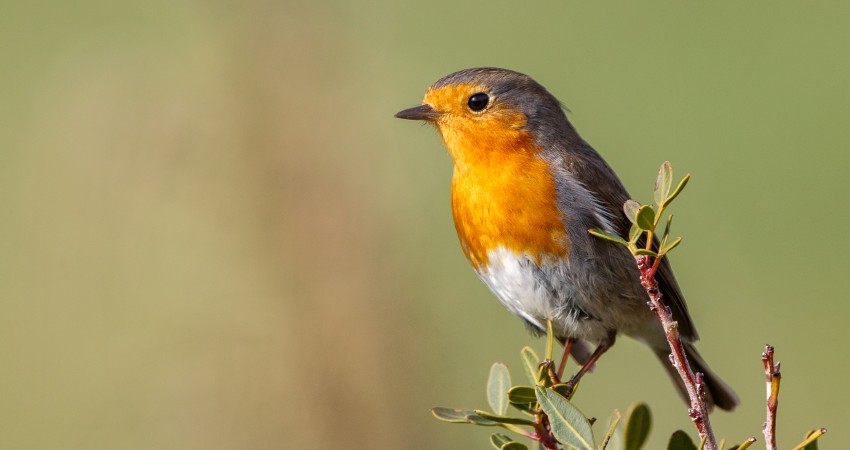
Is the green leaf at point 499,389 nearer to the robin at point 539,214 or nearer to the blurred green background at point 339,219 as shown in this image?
the robin at point 539,214

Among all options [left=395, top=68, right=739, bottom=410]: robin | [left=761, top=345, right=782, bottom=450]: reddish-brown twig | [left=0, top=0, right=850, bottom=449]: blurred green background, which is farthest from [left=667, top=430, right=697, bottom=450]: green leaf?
[left=0, top=0, right=850, bottom=449]: blurred green background

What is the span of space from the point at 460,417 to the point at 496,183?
57.1 inches

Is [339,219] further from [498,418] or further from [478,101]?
[498,418]

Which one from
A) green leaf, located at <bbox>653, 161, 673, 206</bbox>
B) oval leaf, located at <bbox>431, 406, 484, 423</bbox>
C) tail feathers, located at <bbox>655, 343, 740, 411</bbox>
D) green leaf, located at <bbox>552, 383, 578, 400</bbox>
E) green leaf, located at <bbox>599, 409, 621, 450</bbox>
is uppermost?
green leaf, located at <bbox>653, 161, 673, 206</bbox>

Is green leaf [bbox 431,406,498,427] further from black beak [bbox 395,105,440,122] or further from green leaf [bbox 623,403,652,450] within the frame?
black beak [bbox 395,105,440,122]

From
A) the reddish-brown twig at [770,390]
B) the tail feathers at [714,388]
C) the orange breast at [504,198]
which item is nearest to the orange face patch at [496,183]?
the orange breast at [504,198]

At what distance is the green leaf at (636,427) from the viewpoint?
2.30 metres

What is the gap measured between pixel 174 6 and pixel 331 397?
4.25 m

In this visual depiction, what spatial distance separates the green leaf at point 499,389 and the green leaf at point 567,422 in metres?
0.29

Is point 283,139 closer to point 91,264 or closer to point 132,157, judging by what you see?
point 132,157

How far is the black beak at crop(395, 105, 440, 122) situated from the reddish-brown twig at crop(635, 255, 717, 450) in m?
1.76

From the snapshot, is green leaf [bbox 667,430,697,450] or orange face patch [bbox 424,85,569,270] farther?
orange face patch [bbox 424,85,569,270]

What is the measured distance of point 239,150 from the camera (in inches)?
213

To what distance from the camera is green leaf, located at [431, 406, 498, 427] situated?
2.22m
